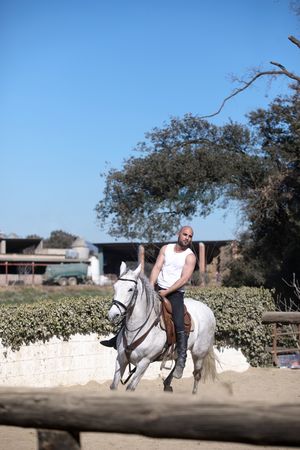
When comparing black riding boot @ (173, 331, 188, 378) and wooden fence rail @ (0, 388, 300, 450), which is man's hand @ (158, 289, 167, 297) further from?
wooden fence rail @ (0, 388, 300, 450)

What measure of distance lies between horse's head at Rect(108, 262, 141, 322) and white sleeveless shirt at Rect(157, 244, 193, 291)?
0.75 meters

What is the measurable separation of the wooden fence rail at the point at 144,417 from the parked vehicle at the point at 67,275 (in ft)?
169

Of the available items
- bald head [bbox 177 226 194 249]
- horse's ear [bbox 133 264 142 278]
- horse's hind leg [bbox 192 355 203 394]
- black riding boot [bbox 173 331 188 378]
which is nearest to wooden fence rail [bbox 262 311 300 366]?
horse's hind leg [bbox 192 355 203 394]

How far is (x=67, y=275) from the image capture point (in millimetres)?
57969

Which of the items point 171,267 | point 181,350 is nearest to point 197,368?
point 181,350

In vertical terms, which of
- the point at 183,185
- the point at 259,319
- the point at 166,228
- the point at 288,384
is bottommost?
the point at 288,384

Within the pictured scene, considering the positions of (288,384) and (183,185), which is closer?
(288,384)

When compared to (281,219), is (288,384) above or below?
below

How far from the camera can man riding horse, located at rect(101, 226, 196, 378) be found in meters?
8.70

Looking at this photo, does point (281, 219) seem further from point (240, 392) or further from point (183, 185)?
point (240, 392)

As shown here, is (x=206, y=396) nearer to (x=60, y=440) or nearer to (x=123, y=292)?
(x=60, y=440)

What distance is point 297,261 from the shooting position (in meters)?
23.7

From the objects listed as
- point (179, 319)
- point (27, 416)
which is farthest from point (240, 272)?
point (27, 416)

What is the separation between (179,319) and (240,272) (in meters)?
16.5
